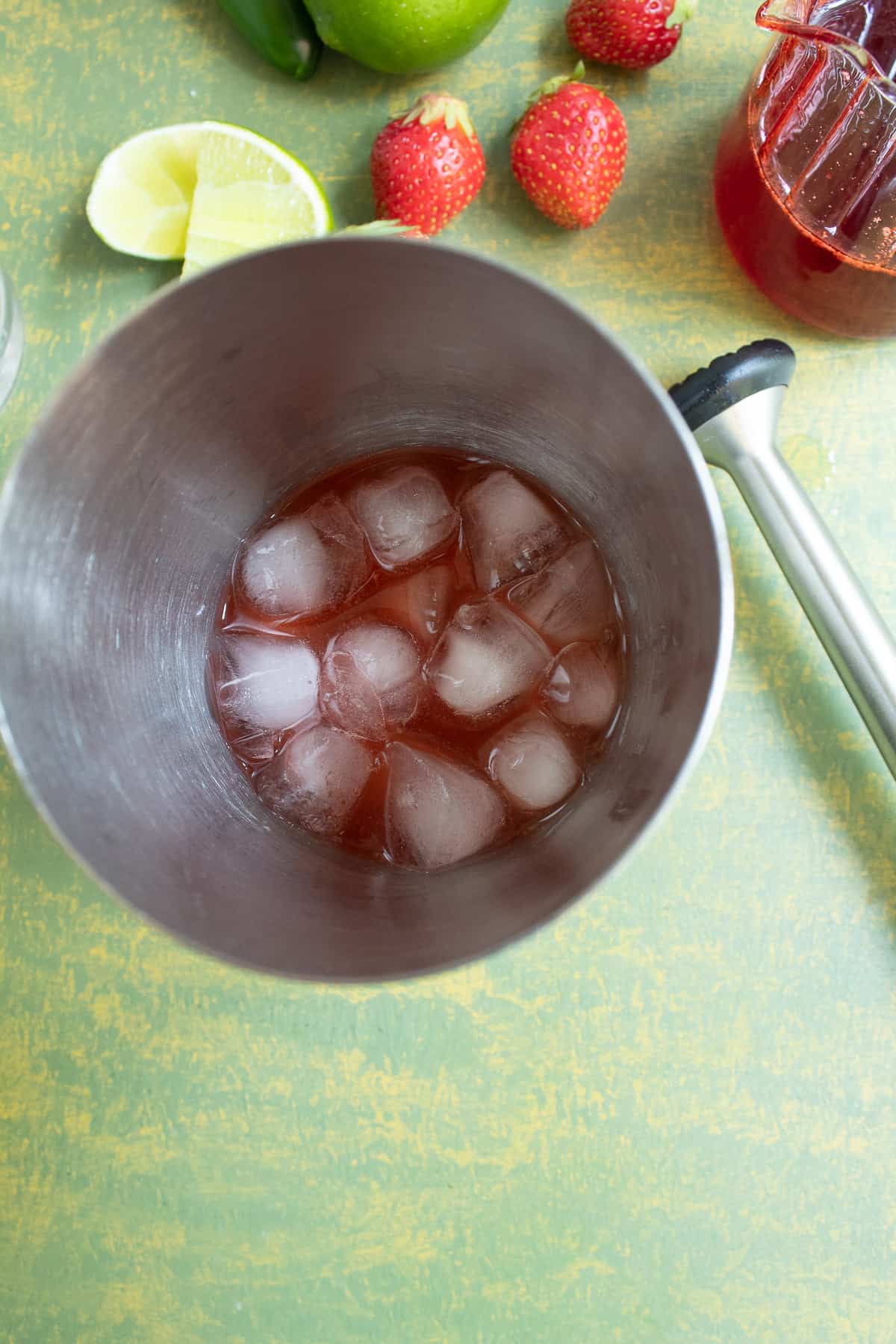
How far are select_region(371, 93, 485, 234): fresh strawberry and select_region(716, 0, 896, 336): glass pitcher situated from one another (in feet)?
0.89

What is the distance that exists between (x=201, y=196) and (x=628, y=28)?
0.47m

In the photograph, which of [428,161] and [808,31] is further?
[428,161]

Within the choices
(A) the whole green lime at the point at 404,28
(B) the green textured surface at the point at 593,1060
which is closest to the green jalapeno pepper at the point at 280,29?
(A) the whole green lime at the point at 404,28

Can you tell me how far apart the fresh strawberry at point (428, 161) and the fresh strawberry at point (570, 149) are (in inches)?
2.2

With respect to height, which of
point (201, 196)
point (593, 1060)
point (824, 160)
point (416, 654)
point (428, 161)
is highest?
point (824, 160)

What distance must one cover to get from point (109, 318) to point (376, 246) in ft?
1.84

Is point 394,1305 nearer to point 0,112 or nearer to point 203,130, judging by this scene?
point 203,130

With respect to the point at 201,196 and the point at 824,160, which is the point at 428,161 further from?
the point at 824,160

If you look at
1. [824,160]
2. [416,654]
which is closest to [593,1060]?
[416,654]

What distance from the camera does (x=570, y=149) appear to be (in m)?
0.99

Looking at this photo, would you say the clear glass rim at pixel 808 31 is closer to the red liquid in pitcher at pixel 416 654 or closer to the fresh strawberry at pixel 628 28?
the fresh strawberry at pixel 628 28

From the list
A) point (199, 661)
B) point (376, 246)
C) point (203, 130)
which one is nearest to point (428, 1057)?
point (199, 661)

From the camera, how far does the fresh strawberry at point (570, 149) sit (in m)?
1.00

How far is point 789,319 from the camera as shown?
3.49ft
